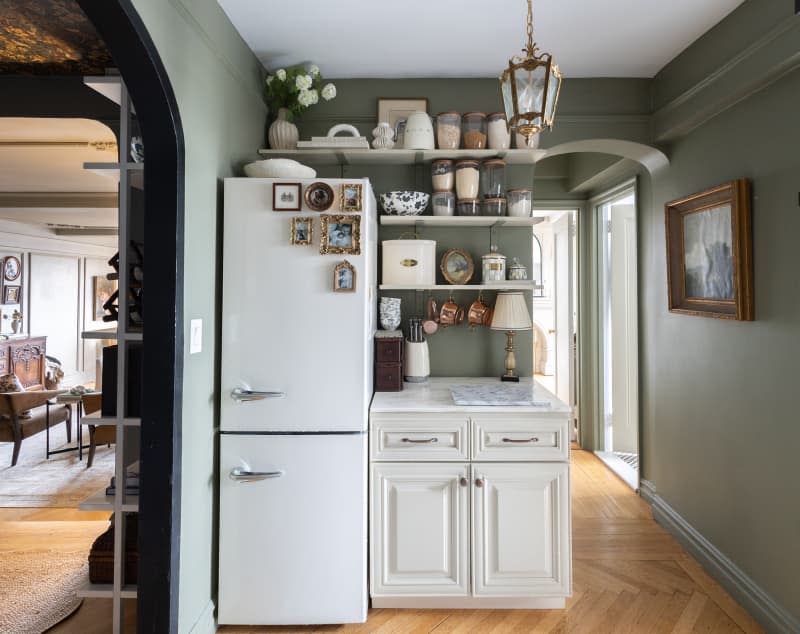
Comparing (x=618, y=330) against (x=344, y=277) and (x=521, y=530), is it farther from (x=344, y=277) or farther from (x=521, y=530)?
(x=344, y=277)

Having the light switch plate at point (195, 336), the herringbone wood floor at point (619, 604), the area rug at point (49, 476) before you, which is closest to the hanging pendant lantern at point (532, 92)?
the light switch plate at point (195, 336)

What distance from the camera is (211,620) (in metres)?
2.00

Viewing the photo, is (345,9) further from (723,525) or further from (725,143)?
(723,525)

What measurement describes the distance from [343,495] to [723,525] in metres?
1.86

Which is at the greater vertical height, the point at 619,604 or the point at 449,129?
the point at 449,129

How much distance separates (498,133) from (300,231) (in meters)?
1.27

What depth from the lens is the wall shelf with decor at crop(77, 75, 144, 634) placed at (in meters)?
1.71

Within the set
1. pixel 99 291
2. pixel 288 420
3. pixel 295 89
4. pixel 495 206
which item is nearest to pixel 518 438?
pixel 288 420

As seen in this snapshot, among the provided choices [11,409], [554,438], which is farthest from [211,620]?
[11,409]

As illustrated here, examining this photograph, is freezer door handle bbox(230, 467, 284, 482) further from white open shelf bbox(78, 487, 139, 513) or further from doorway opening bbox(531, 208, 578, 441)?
doorway opening bbox(531, 208, 578, 441)

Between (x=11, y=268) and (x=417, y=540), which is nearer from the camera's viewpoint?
(x=417, y=540)

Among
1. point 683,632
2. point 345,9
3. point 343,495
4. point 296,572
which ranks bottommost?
point 683,632

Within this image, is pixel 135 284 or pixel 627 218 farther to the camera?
pixel 627 218

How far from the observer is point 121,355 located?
1.74 meters
